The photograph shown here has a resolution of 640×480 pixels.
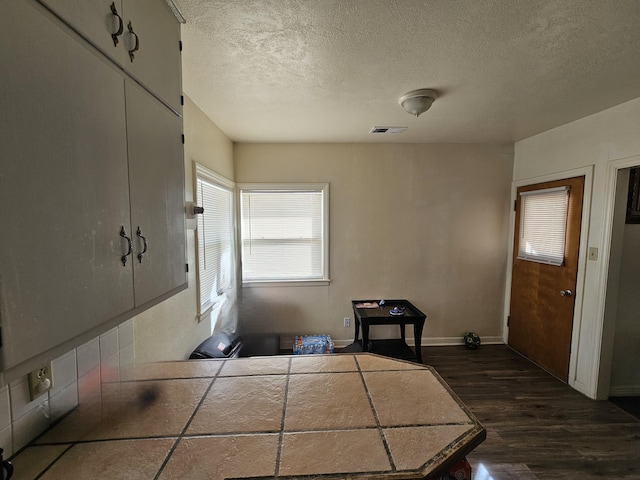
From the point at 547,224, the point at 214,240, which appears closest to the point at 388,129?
the point at 547,224

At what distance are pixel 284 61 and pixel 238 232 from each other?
2.00 meters

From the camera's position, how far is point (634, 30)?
1269 millimetres

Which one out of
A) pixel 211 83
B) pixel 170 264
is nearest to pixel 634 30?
pixel 211 83

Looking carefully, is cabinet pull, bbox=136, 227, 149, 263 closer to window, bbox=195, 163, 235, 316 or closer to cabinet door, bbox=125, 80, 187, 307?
cabinet door, bbox=125, 80, 187, 307

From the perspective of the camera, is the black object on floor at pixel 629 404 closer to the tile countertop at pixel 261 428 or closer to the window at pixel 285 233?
the tile countertop at pixel 261 428

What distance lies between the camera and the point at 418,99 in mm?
1889

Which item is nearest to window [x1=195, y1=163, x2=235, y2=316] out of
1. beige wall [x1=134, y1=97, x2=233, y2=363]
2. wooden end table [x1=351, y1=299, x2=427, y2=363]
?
beige wall [x1=134, y1=97, x2=233, y2=363]

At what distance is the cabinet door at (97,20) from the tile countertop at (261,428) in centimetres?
114

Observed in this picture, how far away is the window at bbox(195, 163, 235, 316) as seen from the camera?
2180mm

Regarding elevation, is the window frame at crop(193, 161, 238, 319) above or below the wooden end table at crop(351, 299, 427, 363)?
above

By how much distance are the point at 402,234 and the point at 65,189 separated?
3.04 m

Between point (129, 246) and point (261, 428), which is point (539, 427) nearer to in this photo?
point (261, 428)

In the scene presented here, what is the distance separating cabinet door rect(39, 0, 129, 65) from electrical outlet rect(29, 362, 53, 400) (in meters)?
0.95

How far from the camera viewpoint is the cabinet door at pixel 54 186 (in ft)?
1.77
